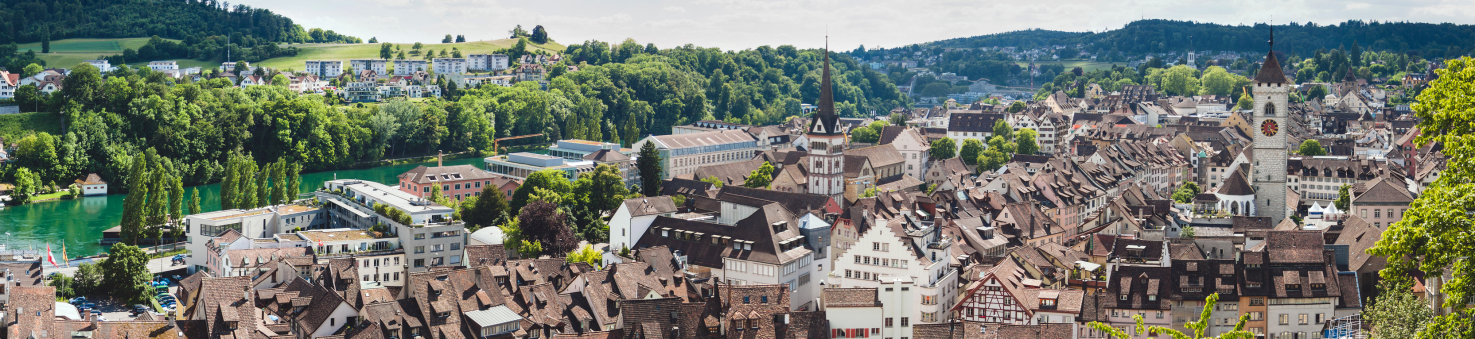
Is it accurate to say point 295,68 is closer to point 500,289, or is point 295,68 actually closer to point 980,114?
point 980,114

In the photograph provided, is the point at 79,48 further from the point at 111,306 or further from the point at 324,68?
the point at 111,306

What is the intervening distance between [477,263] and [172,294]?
12.3 metres

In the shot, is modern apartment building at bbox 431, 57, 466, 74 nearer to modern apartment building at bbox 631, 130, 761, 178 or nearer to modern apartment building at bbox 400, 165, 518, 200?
modern apartment building at bbox 631, 130, 761, 178

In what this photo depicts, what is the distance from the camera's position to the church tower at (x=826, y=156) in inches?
2579

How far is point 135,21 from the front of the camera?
505 ft

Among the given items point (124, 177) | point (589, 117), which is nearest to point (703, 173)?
→ point (124, 177)

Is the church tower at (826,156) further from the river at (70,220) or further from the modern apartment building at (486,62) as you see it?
the modern apartment building at (486,62)

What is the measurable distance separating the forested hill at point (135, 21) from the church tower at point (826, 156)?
10499cm

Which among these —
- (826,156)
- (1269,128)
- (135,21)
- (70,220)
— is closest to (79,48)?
(135,21)

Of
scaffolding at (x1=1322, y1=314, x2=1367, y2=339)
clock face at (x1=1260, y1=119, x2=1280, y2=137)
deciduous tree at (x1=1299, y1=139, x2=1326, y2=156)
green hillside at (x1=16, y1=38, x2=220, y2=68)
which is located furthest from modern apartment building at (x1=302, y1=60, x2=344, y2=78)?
scaffolding at (x1=1322, y1=314, x2=1367, y2=339)

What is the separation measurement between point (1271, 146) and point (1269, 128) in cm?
87

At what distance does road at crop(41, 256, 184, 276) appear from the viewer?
51.2m

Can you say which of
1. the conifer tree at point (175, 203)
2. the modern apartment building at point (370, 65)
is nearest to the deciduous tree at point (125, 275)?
the conifer tree at point (175, 203)

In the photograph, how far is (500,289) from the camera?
40688 millimetres
